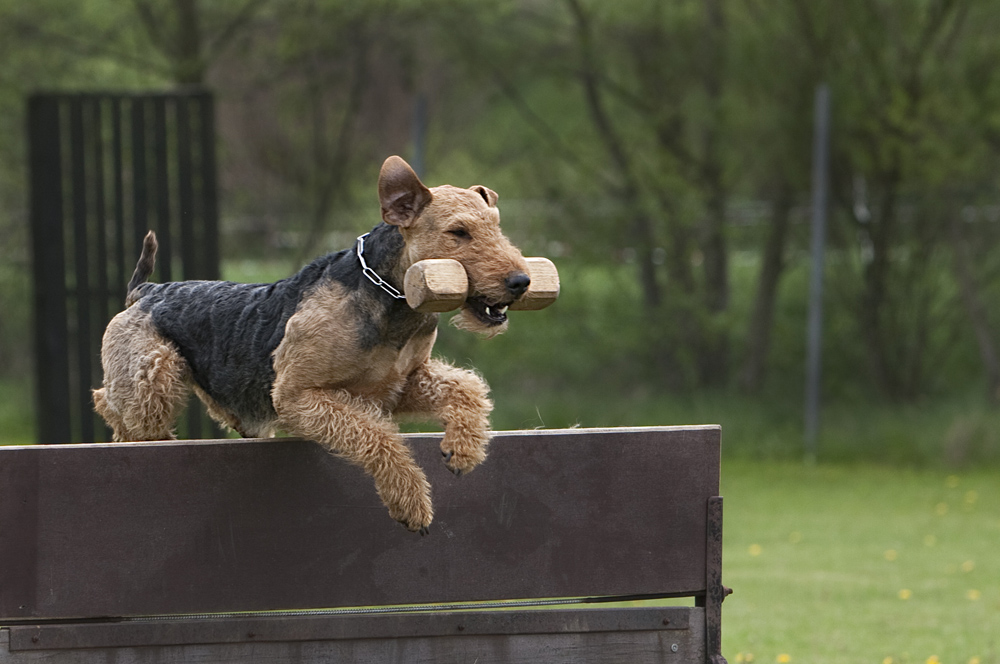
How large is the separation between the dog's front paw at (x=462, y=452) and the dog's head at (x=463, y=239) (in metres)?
0.27

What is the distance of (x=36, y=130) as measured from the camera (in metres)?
7.93

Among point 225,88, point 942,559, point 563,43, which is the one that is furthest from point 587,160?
point 942,559

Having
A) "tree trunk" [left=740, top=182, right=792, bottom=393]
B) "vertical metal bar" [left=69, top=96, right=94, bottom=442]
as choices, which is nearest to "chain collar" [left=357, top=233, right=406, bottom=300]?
"vertical metal bar" [left=69, top=96, right=94, bottom=442]

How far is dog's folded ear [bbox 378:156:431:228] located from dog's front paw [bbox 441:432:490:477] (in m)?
0.56

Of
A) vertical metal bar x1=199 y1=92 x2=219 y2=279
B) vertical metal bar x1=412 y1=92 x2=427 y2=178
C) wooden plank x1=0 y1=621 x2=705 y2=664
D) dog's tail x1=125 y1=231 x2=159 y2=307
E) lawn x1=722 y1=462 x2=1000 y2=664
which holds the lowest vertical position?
lawn x1=722 y1=462 x2=1000 y2=664

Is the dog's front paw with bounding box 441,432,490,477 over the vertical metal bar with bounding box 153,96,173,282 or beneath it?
beneath

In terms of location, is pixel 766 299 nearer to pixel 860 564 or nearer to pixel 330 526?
pixel 860 564

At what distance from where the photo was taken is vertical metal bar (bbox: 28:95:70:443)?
7.76m

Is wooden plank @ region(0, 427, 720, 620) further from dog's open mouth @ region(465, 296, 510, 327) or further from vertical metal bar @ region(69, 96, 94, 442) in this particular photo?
vertical metal bar @ region(69, 96, 94, 442)

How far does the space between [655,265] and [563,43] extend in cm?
301

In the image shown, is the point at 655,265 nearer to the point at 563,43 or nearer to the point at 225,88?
the point at 563,43

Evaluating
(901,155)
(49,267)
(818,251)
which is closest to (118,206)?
(49,267)

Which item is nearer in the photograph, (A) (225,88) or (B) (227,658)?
(B) (227,658)

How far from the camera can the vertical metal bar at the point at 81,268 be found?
24.3 feet
